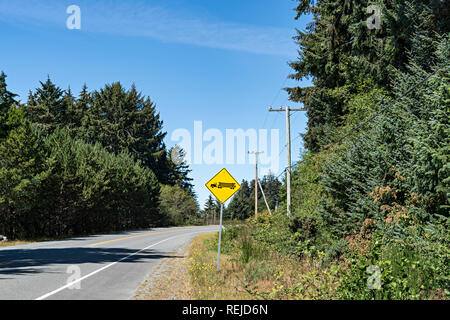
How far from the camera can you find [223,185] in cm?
1248

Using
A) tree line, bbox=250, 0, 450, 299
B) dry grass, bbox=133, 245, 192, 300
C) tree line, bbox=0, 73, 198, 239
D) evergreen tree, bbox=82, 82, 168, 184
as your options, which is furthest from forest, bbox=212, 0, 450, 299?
evergreen tree, bbox=82, 82, 168, 184

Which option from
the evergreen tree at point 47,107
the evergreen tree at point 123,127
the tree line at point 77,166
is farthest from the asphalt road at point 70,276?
the evergreen tree at point 123,127

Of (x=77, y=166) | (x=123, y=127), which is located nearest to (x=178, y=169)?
(x=123, y=127)

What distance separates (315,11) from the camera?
1101 inches

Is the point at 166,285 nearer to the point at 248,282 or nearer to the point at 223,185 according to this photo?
the point at 248,282

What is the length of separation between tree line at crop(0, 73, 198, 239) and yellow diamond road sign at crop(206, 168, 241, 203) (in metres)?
18.7

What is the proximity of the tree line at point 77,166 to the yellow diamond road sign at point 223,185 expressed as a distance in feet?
61.2

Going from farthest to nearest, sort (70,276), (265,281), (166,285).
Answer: (70,276), (166,285), (265,281)

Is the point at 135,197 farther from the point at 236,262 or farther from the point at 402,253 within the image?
the point at 402,253

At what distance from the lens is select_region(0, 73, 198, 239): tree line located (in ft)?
87.7

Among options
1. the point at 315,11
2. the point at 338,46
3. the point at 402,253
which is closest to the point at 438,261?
the point at 402,253

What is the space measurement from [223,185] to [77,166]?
2589 cm

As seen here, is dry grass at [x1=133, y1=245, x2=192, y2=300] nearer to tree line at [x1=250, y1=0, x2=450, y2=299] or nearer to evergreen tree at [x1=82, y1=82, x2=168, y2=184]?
tree line at [x1=250, y1=0, x2=450, y2=299]
